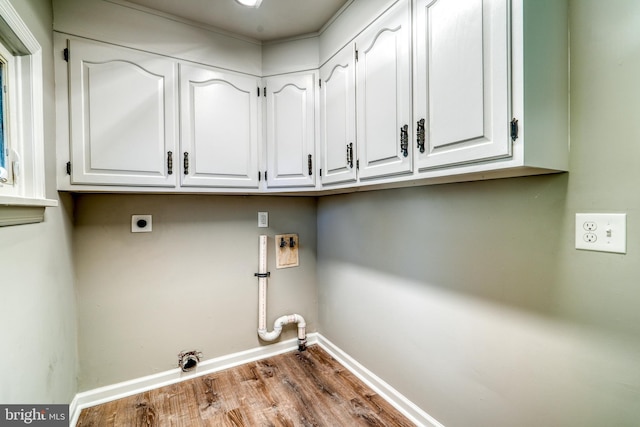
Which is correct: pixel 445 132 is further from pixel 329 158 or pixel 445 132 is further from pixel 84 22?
pixel 84 22

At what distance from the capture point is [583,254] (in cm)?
97

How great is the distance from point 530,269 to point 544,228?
0.17m

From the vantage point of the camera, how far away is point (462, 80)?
1010 millimetres

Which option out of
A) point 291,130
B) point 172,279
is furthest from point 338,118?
point 172,279

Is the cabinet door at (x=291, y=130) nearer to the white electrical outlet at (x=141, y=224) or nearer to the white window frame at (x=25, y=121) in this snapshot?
the white electrical outlet at (x=141, y=224)

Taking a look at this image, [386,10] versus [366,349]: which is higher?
[386,10]

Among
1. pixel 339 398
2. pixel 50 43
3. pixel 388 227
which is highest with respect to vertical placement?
pixel 50 43

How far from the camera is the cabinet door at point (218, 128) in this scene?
1749mm

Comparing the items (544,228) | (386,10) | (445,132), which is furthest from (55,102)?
(544,228)

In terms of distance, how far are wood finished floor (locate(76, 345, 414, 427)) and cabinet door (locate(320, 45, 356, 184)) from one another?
4.47ft

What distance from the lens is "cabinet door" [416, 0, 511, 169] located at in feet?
2.96

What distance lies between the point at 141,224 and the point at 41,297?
73cm

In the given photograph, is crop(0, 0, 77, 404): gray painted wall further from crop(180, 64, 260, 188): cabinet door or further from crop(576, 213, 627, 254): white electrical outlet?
crop(576, 213, 627, 254): white electrical outlet

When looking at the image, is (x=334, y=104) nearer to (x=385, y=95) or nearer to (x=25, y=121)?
(x=385, y=95)
